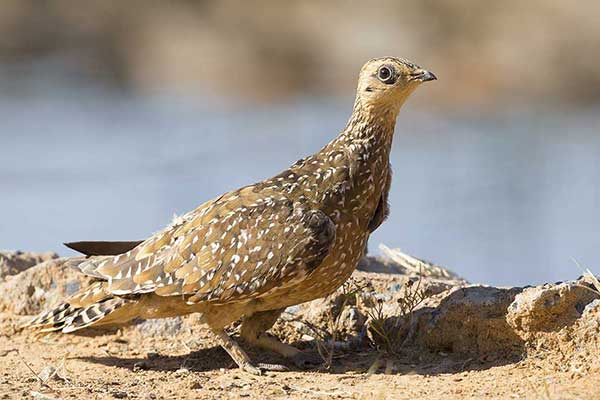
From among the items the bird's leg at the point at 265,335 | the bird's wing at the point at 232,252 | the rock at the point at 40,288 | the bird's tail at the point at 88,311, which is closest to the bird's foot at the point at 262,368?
the bird's leg at the point at 265,335

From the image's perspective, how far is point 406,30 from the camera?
91.1ft

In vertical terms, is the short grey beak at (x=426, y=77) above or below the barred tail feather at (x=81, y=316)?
above

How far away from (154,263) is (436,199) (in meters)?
8.26

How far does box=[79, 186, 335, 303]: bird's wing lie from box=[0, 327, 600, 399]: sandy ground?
0.58 m

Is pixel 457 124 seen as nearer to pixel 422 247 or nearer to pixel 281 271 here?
pixel 422 247

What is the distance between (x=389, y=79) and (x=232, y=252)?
159 centimetres

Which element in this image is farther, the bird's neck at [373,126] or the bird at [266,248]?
the bird's neck at [373,126]

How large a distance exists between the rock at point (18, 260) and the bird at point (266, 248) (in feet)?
5.05

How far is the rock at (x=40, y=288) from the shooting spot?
10398 millimetres

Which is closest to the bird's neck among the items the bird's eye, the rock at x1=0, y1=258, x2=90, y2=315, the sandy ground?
the bird's eye

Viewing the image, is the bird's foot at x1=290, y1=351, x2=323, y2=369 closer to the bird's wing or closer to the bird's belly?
the bird's belly

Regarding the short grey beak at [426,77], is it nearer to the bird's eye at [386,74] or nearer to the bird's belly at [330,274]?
the bird's eye at [386,74]

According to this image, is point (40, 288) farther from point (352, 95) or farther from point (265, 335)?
point (352, 95)

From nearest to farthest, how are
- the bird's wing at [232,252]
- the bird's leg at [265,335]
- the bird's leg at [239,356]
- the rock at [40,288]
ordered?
the bird's wing at [232,252] < the bird's leg at [239,356] < the bird's leg at [265,335] < the rock at [40,288]
